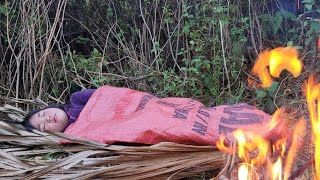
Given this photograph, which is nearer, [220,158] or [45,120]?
[220,158]

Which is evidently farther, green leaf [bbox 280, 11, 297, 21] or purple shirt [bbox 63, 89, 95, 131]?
green leaf [bbox 280, 11, 297, 21]

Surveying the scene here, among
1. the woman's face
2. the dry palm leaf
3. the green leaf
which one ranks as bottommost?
the woman's face

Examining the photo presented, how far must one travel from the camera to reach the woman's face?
2678 mm

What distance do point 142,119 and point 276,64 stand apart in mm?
1131

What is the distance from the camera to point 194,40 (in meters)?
3.47

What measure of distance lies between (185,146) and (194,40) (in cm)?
154

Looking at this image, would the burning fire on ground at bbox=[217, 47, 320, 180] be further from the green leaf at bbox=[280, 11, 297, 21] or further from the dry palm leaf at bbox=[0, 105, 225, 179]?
the green leaf at bbox=[280, 11, 297, 21]

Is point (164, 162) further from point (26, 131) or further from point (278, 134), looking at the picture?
point (26, 131)

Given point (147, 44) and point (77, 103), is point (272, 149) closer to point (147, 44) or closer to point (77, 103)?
point (77, 103)

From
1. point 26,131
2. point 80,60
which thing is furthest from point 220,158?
point 80,60

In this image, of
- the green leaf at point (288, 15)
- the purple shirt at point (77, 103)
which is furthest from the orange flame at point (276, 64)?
the purple shirt at point (77, 103)

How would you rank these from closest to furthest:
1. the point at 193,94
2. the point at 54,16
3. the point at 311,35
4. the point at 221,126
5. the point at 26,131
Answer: the point at 221,126
the point at 26,131
the point at 311,35
the point at 193,94
the point at 54,16

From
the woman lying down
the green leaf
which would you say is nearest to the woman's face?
the woman lying down

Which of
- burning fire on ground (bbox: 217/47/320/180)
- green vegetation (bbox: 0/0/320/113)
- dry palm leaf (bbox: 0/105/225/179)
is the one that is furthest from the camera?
green vegetation (bbox: 0/0/320/113)
